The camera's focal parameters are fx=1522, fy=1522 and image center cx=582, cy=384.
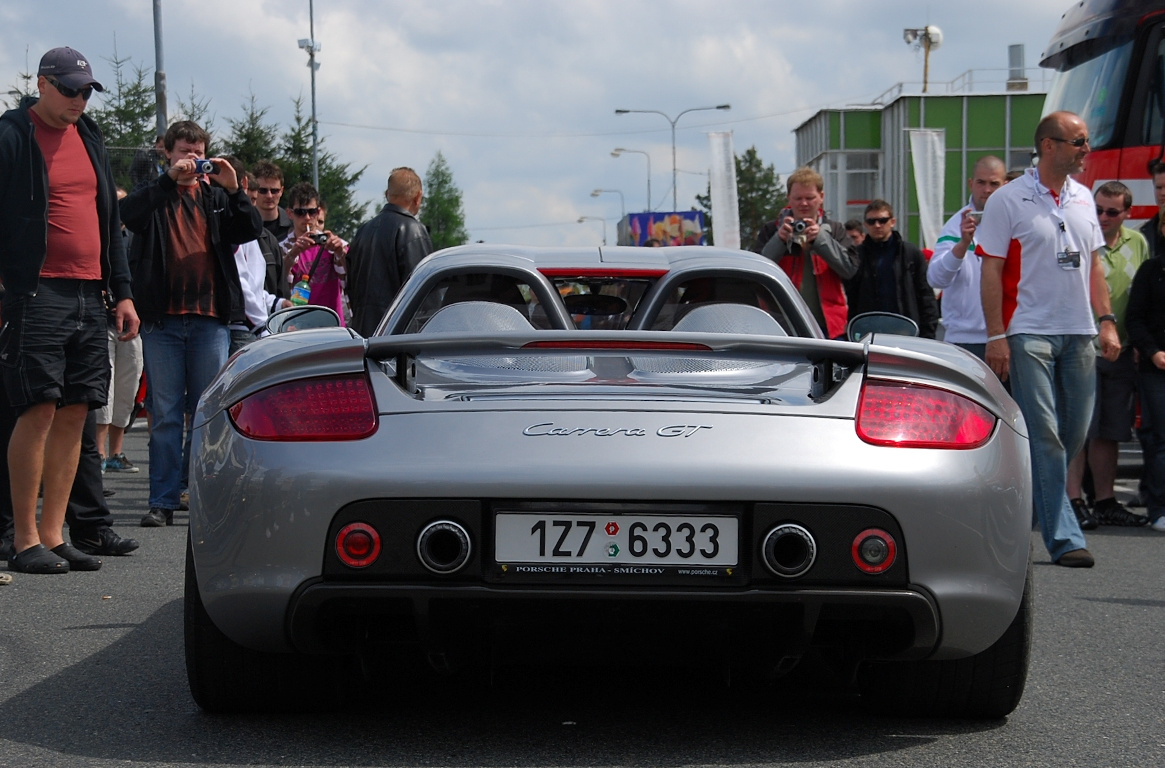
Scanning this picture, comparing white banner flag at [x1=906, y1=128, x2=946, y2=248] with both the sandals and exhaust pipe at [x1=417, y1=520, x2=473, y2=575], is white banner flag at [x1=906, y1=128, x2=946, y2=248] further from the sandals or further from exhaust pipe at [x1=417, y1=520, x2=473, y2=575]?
exhaust pipe at [x1=417, y1=520, x2=473, y2=575]

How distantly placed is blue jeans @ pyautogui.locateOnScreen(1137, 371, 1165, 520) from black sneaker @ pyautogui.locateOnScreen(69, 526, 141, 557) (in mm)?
5539

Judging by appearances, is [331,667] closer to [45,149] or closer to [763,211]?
[45,149]

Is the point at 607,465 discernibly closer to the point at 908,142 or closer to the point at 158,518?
the point at 158,518

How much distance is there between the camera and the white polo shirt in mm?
6625

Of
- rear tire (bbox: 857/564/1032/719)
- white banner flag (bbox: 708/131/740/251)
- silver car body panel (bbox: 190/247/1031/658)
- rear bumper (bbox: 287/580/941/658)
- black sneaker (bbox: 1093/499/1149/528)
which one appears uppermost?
white banner flag (bbox: 708/131/740/251)

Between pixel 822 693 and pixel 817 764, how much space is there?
2.44ft

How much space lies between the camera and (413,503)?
3039 millimetres

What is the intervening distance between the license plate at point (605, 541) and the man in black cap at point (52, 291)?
3449 millimetres

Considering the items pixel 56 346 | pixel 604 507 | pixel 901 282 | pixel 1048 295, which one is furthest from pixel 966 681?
pixel 901 282

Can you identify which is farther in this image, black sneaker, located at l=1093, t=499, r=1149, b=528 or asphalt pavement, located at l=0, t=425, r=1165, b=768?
black sneaker, located at l=1093, t=499, r=1149, b=528

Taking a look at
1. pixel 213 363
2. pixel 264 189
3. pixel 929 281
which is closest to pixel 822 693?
pixel 213 363

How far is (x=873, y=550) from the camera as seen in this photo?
3068 millimetres

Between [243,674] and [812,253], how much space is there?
209 inches

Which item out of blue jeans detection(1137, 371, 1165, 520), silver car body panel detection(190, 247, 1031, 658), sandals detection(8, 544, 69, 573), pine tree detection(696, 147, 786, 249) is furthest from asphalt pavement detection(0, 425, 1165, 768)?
pine tree detection(696, 147, 786, 249)
